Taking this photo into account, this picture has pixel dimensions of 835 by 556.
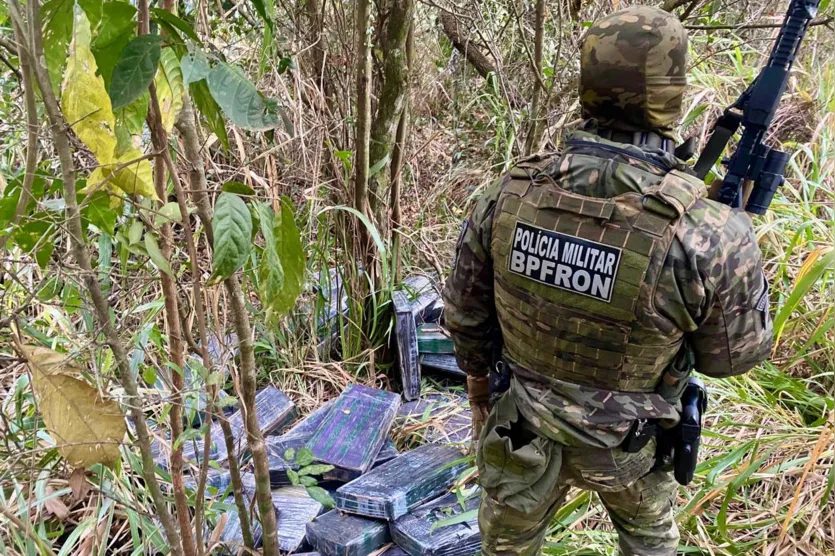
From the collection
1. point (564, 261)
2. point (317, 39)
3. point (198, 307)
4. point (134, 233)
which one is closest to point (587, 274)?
point (564, 261)

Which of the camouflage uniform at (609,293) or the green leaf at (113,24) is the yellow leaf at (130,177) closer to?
the green leaf at (113,24)

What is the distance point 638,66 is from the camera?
144 centimetres

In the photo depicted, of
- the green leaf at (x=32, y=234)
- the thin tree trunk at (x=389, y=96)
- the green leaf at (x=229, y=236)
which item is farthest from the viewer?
the thin tree trunk at (x=389, y=96)

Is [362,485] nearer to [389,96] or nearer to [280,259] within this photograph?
[280,259]

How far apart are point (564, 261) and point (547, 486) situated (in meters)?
0.64

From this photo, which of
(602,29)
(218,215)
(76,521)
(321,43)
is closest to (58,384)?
(218,215)

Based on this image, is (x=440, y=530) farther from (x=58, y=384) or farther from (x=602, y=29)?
(x=602, y=29)

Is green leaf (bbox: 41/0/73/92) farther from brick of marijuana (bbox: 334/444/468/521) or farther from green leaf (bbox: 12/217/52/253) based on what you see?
brick of marijuana (bbox: 334/444/468/521)

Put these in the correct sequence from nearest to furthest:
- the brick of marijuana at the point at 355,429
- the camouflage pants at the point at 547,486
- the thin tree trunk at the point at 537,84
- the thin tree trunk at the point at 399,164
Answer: the camouflage pants at the point at 547,486, the brick of marijuana at the point at 355,429, the thin tree trunk at the point at 537,84, the thin tree trunk at the point at 399,164

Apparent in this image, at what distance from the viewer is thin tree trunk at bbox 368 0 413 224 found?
2764 millimetres

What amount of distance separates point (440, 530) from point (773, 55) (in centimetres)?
172

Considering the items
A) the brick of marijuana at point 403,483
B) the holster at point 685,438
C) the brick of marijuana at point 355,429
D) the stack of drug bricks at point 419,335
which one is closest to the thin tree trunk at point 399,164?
the stack of drug bricks at point 419,335

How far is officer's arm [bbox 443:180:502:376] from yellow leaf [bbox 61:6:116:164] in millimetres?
1020

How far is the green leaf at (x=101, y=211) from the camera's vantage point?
1.04 metres
